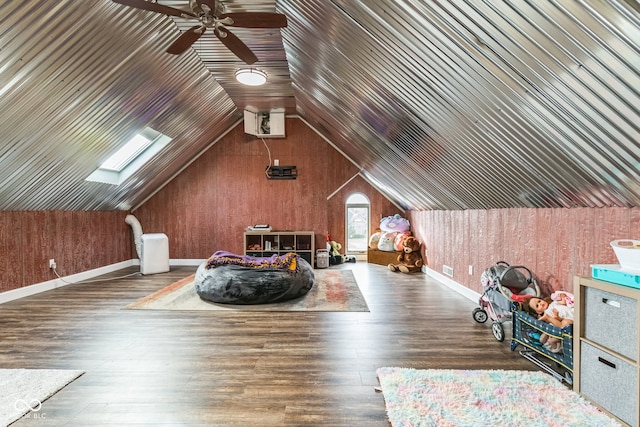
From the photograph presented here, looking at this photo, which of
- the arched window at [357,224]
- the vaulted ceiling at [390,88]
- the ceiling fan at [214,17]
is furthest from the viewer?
the arched window at [357,224]

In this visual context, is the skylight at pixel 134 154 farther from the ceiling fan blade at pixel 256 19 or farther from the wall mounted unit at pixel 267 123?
the ceiling fan blade at pixel 256 19

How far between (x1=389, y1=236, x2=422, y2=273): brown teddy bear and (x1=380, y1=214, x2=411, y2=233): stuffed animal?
20.2 inches

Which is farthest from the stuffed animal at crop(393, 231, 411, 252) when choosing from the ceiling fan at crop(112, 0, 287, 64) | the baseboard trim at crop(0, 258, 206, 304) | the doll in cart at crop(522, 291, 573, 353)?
the ceiling fan at crop(112, 0, 287, 64)

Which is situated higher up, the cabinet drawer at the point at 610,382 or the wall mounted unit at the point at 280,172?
the wall mounted unit at the point at 280,172

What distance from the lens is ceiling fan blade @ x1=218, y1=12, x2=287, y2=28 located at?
266 cm

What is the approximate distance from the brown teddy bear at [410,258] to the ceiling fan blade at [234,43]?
435cm

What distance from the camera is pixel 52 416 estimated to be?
1.88 meters

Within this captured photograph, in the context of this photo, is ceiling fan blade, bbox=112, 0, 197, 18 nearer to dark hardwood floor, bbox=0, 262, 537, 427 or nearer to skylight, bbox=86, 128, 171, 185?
dark hardwood floor, bbox=0, 262, 537, 427

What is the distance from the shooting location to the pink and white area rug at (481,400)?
1809 millimetres

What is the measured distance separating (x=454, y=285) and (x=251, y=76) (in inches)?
162

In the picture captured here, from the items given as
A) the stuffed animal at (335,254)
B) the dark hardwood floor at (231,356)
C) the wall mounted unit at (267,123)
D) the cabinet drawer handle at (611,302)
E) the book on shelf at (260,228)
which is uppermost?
the wall mounted unit at (267,123)

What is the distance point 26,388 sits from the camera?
213cm

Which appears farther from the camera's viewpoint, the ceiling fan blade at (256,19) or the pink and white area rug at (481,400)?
the ceiling fan blade at (256,19)

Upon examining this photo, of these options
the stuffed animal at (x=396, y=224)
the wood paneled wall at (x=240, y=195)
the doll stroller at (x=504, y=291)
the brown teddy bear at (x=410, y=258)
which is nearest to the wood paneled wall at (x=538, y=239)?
the doll stroller at (x=504, y=291)
